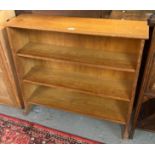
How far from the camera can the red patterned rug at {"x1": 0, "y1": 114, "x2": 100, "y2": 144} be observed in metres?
1.70

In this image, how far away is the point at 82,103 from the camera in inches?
70.9

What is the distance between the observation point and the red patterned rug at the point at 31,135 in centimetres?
170

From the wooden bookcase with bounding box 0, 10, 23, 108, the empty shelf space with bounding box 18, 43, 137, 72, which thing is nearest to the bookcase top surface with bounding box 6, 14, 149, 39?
the wooden bookcase with bounding box 0, 10, 23, 108

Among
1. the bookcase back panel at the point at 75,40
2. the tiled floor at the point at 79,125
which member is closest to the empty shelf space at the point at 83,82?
the bookcase back panel at the point at 75,40

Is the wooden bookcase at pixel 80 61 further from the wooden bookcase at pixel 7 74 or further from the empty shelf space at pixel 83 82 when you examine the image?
the wooden bookcase at pixel 7 74

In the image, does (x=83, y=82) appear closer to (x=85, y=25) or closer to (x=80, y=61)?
(x=80, y=61)

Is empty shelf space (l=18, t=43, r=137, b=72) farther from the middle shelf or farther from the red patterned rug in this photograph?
the red patterned rug

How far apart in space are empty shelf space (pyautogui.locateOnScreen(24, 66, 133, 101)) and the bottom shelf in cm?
24

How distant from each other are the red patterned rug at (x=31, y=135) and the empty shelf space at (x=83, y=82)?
46cm
